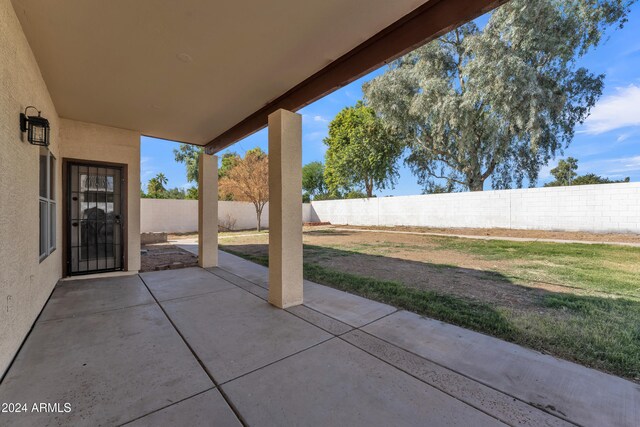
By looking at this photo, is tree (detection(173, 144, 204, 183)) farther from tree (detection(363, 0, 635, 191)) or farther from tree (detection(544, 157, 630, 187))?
tree (detection(544, 157, 630, 187))

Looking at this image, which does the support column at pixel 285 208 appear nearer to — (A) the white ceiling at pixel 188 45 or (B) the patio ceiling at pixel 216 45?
(B) the patio ceiling at pixel 216 45

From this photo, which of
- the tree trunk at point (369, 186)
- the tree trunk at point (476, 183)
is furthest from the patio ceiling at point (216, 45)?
the tree trunk at point (369, 186)

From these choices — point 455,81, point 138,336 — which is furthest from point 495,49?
point 138,336

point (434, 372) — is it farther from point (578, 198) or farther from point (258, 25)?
point (578, 198)

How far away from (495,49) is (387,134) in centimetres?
742

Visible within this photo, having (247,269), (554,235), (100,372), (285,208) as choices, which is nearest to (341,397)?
(100,372)

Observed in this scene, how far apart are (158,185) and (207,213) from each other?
3305 centimetres

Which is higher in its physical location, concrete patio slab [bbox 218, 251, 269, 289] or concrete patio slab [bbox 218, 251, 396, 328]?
concrete patio slab [bbox 218, 251, 269, 289]

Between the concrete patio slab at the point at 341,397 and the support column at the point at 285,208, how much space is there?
1.34 meters

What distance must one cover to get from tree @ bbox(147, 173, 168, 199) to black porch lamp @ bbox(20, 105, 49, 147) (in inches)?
1302

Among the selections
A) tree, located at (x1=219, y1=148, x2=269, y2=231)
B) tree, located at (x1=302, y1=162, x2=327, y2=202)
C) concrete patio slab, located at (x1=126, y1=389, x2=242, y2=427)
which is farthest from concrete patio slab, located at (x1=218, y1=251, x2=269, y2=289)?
tree, located at (x1=302, y1=162, x2=327, y2=202)

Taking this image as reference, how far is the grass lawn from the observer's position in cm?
255

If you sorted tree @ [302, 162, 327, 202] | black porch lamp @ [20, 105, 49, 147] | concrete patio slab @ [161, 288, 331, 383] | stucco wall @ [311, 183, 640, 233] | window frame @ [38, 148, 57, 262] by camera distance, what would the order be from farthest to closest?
tree @ [302, 162, 327, 202] < stucco wall @ [311, 183, 640, 233] < window frame @ [38, 148, 57, 262] < black porch lamp @ [20, 105, 49, 147] < concrete patio slab @ [161, 288, 331, 383]

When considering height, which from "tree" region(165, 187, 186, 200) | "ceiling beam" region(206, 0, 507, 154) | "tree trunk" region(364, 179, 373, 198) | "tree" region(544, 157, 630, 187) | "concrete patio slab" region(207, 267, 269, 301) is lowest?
"concrete patio slab" region(207, 267, 269, 301)
